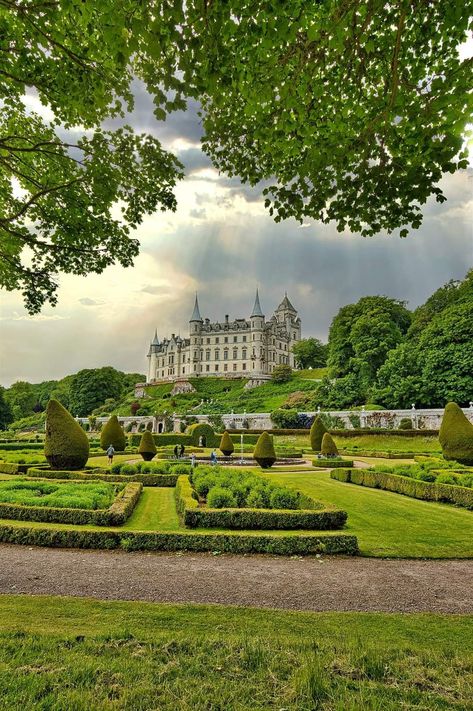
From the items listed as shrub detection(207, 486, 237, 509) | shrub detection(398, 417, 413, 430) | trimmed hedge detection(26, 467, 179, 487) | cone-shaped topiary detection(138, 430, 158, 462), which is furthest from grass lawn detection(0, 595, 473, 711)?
shrub detection(398, 417, 413, 430)

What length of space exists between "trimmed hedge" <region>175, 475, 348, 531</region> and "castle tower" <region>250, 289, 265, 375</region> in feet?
294

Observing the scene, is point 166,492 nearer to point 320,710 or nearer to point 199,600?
point 199,600

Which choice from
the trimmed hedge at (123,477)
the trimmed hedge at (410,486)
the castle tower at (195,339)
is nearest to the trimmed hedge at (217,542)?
the trimmed hedge at (410,486)

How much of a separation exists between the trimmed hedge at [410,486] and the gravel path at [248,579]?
504 cm

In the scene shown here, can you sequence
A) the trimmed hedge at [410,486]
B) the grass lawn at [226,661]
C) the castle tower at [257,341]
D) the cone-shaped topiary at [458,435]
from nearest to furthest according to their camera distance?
the grass lawn at [226,661] → the trimmed hedge at [410,486] → the cone-shaped topiary at [458,435] → the castle tower at [257,341]

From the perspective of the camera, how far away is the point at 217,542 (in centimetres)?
865

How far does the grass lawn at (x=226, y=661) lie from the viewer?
3027mm

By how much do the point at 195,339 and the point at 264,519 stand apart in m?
97.4

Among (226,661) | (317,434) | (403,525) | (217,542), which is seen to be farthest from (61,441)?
(317,434)

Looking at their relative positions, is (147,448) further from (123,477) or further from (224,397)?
(224,397)

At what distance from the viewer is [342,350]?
5834 centimetres

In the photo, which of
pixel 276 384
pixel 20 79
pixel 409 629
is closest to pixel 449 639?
pixel 409 629

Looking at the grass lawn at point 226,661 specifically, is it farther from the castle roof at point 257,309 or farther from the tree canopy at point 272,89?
the castle roof at point 257,309

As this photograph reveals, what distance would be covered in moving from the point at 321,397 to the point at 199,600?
5139 cm
